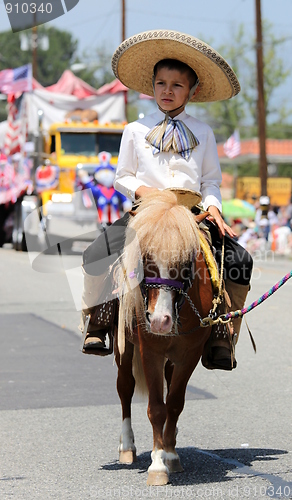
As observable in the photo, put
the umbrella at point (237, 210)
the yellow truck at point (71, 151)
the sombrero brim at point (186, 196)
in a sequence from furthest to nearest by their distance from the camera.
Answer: the umbrella at point (237, 210) < the yellow truck at point (71, 151) < the sombrero brim at point (186, 196)

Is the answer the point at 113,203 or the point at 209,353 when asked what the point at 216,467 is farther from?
the point at 113,203

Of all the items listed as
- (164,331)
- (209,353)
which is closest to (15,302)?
(209,353)

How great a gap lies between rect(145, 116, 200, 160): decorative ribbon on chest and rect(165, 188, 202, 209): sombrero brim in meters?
0.39

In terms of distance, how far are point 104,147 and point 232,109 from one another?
4673 centimetres

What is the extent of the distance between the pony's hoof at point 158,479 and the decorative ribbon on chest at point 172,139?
186 cm

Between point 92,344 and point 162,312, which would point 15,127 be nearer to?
point 92,344

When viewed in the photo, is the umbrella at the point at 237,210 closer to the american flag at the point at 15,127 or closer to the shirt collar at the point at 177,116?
the american flag at the point at 15,127

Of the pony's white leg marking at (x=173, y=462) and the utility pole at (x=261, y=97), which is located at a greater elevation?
the utility pole at (x=261, y=97)

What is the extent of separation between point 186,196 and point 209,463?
Answer: 164 centimetres

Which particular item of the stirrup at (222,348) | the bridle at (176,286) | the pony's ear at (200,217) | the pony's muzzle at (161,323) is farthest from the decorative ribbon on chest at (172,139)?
the pony's muzzle at (161,323)

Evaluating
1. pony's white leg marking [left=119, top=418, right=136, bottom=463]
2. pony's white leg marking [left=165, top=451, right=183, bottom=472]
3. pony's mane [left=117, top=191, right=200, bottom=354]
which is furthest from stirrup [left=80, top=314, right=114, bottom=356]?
pony's white leg marking [left=165, top=451, right=183, bottom=472]

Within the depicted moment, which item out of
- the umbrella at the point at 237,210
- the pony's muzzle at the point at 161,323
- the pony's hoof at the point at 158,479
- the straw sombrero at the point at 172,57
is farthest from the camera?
the umbrella at the point at 237,210

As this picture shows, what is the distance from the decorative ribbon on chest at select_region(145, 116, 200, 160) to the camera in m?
5.11

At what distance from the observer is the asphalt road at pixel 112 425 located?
468 centimetres
